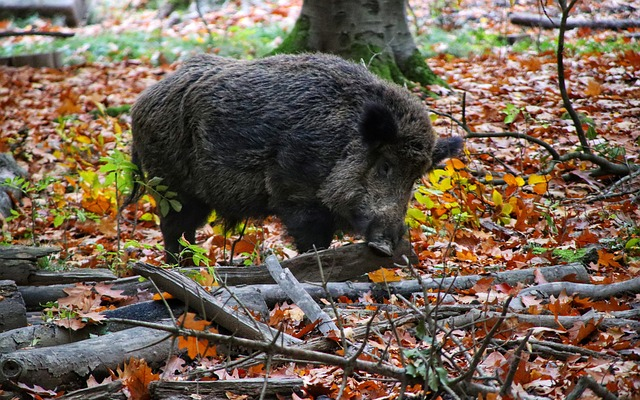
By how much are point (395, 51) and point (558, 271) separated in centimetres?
559

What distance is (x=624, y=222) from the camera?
590 centimetres

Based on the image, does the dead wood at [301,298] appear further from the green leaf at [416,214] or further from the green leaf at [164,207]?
the green leaf at [416,214]

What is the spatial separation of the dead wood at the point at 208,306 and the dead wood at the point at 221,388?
368mm

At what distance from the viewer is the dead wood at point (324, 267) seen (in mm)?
5133

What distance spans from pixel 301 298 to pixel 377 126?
6.62 ft

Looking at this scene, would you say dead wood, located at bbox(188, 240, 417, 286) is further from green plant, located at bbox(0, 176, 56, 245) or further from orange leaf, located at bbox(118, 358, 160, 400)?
green plant, located at bbox(0, 176, 56, 245)

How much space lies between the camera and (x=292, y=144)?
631 centimetres

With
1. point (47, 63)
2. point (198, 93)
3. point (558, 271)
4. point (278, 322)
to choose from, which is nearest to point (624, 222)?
point (558, 271)

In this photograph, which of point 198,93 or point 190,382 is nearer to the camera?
point 190,382

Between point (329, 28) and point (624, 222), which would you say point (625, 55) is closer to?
point (329, 28)

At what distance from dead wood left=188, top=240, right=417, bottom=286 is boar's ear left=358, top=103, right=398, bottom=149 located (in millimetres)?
1072

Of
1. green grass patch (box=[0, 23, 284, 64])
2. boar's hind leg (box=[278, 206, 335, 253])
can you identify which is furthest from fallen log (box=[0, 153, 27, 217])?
green grass patch (box=[0, 23, 284, 64])

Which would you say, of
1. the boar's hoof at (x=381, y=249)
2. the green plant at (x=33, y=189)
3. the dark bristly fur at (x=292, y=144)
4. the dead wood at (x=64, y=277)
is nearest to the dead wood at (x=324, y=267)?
the boar's hoof at (x=381, y=249)

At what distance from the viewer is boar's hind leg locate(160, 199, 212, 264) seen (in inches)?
279
